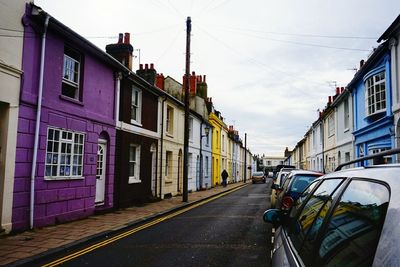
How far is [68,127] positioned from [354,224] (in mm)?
10664

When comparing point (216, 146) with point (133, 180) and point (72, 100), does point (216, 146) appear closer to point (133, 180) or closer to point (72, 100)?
point (133, 180)

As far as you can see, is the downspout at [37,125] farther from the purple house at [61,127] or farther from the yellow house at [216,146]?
the yellow house at [216,146]

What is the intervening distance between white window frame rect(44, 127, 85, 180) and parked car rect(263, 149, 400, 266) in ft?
29.8

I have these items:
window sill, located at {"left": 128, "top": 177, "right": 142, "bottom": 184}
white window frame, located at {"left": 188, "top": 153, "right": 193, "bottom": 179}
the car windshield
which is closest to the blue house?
the car windshield

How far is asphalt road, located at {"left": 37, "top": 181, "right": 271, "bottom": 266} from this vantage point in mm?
6641

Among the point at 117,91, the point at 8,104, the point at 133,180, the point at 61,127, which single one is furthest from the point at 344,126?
the point at 8,104

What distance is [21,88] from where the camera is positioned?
916 centimetres

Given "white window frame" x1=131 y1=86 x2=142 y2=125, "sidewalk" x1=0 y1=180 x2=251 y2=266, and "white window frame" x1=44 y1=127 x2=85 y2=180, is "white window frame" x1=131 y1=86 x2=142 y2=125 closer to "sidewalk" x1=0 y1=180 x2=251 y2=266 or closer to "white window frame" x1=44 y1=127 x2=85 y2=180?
"white window frame" x1=44 y1=127 x2=85 y2=180

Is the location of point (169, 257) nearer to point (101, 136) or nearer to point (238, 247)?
point (238, 247)

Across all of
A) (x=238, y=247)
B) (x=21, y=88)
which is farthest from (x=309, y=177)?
(x=21, y=88)

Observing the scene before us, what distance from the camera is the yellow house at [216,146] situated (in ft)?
119

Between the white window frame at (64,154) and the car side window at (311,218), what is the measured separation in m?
8.76

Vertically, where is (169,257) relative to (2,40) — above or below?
below

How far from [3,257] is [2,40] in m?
5.11
